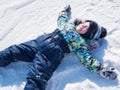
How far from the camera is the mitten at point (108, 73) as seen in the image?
190 cm

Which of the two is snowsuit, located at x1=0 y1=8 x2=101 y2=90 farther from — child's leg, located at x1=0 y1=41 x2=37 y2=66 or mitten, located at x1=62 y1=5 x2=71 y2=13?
mitten, located at x1=62 y1=5 x2=71 y2=13

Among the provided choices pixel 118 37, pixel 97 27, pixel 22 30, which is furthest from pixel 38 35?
pixel 118 37

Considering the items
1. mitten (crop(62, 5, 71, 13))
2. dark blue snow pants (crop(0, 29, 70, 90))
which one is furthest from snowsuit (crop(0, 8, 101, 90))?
mitten (crop(62, 5, 71, 13))

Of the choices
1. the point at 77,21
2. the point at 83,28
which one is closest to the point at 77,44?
the point at 83,28

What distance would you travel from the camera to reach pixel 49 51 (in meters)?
2.07

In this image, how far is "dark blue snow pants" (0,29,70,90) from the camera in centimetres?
200

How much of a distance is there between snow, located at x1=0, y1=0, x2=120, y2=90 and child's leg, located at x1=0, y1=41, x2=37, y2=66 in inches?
2.1

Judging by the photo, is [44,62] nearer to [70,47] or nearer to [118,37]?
[70,47]

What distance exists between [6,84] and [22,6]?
→ 0.87 meters

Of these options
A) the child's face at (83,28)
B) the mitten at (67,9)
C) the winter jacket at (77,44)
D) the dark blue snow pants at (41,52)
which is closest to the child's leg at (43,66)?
the dark blue snow pants at (41,52)

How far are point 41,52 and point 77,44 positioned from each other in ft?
0.88

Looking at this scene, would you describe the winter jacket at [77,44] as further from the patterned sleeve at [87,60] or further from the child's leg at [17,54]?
the child's leg at [17,54]

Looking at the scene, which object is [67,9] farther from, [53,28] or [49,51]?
[49,51]

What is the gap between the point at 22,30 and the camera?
7.93 ft
